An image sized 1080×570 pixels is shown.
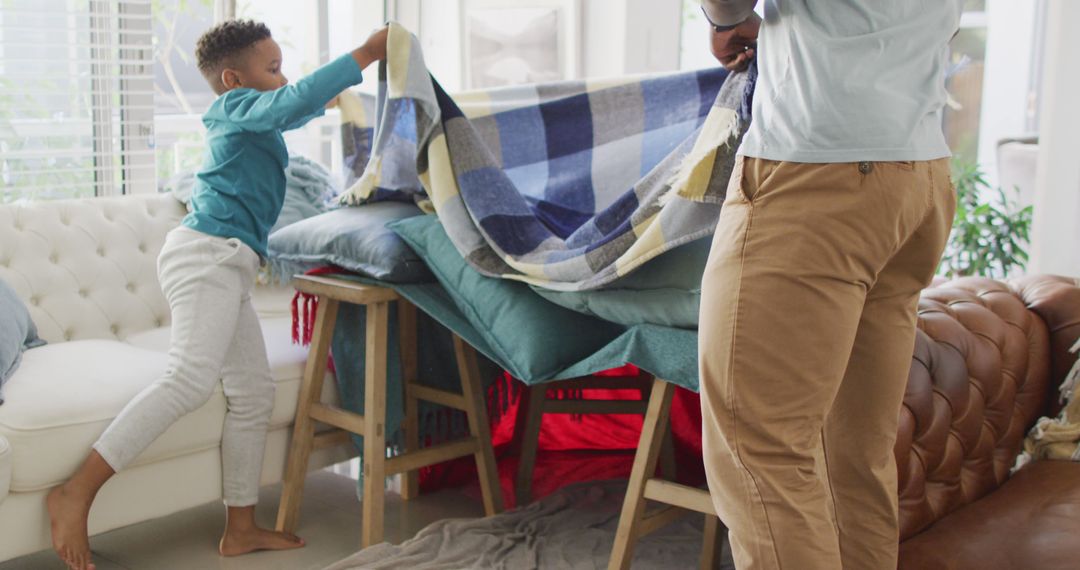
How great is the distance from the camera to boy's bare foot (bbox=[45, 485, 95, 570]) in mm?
2045

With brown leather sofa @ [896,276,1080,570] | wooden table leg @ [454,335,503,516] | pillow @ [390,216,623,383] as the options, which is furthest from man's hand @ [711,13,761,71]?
wooden table leg @ [454,335,503,516]

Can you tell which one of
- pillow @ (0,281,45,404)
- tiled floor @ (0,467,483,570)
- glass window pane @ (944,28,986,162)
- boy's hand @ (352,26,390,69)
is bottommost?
tiled floor @ (0,467,483,570)

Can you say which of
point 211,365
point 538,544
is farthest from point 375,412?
point 538,544

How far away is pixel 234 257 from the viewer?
7.55 ft

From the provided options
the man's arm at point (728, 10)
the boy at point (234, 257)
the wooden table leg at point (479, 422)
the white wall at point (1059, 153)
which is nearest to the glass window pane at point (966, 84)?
the white wall at point (1059, 153)

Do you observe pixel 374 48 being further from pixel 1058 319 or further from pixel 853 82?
pixel 1058 319

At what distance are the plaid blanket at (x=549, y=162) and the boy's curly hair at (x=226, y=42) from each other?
30cm

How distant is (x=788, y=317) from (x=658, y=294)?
2.48 feet

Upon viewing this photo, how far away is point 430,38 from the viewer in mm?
4465

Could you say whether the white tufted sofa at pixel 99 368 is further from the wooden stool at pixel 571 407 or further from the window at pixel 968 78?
the window at pixel 968 78

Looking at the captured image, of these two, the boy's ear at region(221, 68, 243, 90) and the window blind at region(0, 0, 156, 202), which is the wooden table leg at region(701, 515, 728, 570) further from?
the window blind at region(0, 0, 156, 202)

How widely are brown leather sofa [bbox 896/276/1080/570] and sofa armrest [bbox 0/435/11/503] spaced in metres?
1.62

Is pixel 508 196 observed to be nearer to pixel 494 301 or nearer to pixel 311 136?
pixel 494 301

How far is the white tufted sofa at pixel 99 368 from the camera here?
206cm
